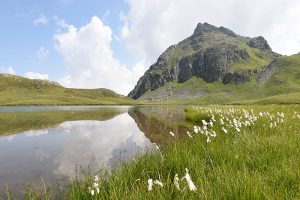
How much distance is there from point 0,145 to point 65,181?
10081mm

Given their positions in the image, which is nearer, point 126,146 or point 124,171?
point 124,171

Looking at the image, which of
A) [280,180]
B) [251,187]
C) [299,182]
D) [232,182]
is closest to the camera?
[251,187]

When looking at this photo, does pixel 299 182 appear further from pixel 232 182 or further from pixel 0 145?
pixel 0 145

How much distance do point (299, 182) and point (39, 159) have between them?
433 inches

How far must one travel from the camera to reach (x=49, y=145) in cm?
1795

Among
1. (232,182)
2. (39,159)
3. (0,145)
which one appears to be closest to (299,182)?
(232,182)

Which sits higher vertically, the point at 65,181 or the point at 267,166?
the point at 267,166

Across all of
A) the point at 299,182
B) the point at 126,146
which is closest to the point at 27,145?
the point at 126,146

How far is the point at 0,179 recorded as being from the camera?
10.3 m

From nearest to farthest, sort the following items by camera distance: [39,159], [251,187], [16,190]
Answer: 1. [251,187]
2. [16,190]
3. [39,159]

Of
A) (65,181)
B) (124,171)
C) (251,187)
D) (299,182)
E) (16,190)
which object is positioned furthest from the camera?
(65,181)

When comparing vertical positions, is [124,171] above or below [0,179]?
above

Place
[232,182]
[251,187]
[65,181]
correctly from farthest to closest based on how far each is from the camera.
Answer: [65,181]
[232,182]
[251,187]

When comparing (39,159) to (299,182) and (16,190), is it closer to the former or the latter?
(16,190)
